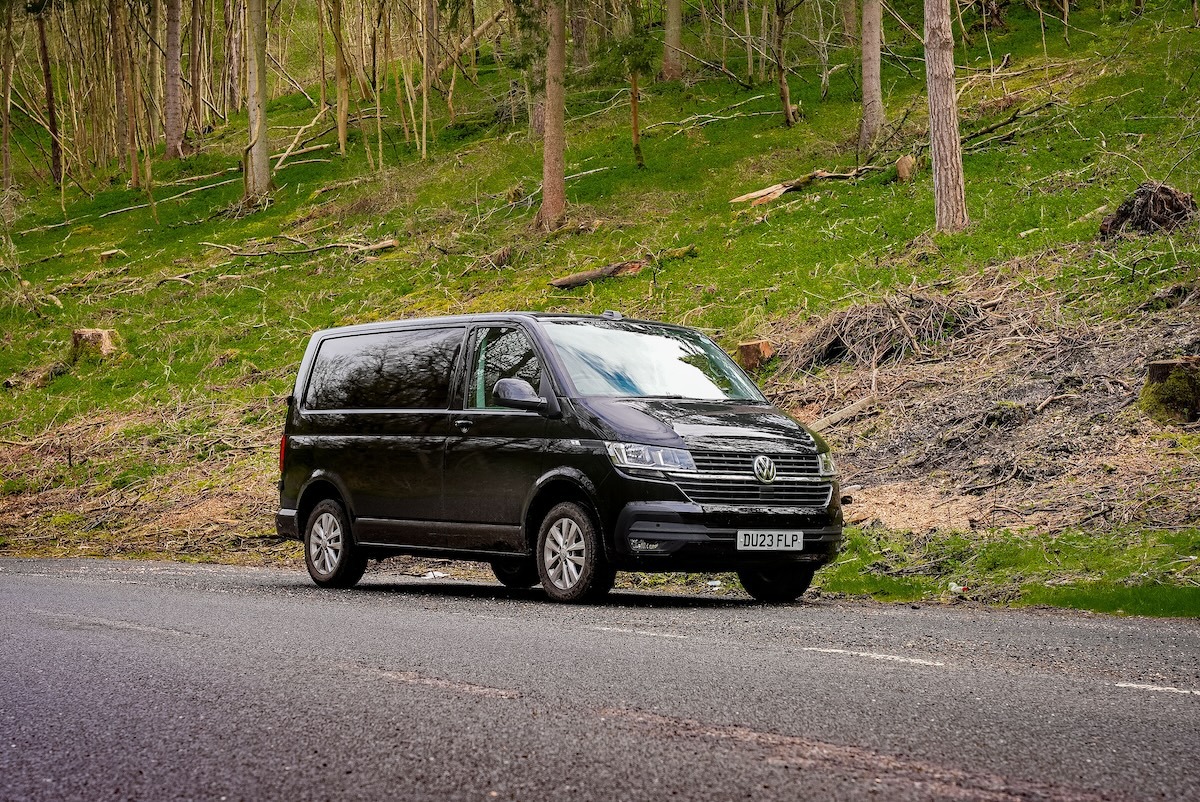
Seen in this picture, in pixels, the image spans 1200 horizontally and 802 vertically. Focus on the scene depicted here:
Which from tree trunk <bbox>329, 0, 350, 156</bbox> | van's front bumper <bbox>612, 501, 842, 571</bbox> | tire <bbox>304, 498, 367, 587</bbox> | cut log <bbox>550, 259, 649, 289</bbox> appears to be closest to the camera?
van's front bumper <bbox>612, 501, 842, 571</bbox>

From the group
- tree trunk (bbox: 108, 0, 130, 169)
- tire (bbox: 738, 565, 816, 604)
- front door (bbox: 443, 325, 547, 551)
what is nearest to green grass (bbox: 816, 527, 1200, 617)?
tire (bbox: 738, 565, 816, 604)

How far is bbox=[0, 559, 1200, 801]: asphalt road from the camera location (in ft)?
14.3

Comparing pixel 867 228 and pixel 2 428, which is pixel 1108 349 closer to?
pixel 867 228

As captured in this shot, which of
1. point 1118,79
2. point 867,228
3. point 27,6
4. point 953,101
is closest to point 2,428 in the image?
point 867,228

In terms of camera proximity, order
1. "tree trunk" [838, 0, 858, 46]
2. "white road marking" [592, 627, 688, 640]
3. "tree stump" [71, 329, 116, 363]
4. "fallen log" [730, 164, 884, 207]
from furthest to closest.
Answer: "tree trunk" [838, 0, 858, 46]
"tree stump" [71, 329, 116, 363]
"fallen log" [730, 164, 884, 207]
"white road marking" [592, 627, 688, 640]

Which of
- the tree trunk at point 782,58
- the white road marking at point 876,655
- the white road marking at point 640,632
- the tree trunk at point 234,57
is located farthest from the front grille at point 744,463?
the tree trunk at point 234,57

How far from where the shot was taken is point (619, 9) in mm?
50000

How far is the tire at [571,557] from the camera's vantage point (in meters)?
9.60

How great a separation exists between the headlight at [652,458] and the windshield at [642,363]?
30.6 inches

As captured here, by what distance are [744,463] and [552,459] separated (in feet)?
4.78

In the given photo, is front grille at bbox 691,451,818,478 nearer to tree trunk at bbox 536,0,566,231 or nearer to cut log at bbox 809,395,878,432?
cut log at bbox 809,395,878,432

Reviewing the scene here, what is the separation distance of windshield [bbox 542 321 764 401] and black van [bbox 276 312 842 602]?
2 cm

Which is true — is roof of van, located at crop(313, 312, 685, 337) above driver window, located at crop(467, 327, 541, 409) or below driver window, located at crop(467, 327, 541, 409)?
above

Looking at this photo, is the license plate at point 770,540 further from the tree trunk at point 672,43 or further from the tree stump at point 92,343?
the tree trunk at point 672,43
